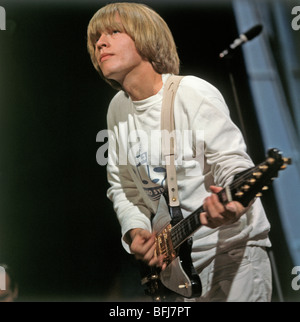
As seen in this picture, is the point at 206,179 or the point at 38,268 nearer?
the point at 206,179

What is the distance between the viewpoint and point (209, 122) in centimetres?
167

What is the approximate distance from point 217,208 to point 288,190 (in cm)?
52

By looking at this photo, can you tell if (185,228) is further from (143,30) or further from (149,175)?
(143,30)

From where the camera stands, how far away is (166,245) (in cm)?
176

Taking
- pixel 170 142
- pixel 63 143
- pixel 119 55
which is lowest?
pixel 170 142

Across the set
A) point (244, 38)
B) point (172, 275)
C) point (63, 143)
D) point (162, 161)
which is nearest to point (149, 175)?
point (162, 161)

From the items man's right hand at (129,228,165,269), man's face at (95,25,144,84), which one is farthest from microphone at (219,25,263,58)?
man's right hand at (129,228,165,269)

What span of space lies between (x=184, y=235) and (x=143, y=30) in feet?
2.88

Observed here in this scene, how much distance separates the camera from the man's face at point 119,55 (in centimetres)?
189
